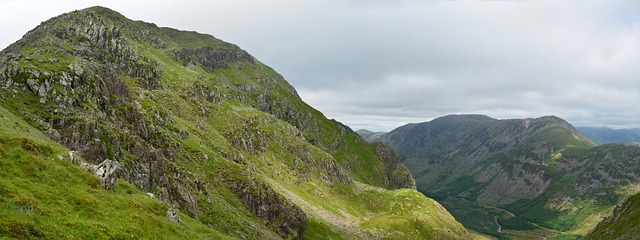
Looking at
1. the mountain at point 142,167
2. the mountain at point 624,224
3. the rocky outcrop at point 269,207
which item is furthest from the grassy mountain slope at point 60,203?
the mountain at point 624,224

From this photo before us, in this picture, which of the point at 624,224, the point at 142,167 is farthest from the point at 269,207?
the point at 624,224

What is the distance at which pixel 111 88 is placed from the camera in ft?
303

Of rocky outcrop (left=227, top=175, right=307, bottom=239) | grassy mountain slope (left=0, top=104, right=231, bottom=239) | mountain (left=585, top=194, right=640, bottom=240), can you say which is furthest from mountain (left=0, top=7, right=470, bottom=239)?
mountain (left=585, top=194, right=640, bottom=240)

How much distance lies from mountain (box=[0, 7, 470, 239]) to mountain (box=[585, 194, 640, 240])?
184ft

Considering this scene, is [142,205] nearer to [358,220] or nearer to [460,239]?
[358,220]

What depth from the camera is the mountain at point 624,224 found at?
335 ft

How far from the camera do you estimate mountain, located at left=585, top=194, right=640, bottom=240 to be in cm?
10203

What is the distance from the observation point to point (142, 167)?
208 ft

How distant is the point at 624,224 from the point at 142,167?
145m

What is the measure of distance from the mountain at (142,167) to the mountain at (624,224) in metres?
56.1

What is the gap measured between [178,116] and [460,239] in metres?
134

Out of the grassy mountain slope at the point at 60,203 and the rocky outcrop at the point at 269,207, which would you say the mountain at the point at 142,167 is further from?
the rocky outcrop at the point at 269,207

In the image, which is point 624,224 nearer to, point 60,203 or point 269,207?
point 269,207

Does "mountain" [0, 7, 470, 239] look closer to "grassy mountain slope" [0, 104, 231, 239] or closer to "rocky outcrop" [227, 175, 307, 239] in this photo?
"grassy mountain slope" [0, 104, 231, 239]
